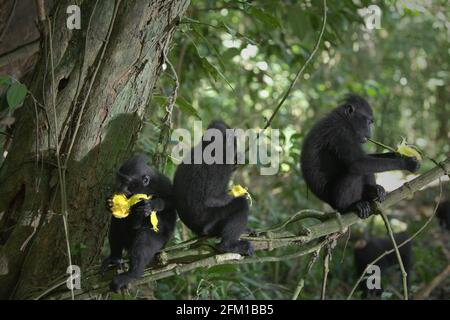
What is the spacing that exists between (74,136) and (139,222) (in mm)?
763

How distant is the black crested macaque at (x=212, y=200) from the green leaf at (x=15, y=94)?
130 cm

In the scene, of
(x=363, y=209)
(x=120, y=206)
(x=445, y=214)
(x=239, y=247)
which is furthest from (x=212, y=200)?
(x=445, y=214)

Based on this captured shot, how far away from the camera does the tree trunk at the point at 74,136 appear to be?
3.76 metres

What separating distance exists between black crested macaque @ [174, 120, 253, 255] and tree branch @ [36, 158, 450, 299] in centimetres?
11

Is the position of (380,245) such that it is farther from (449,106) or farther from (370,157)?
(449,106)

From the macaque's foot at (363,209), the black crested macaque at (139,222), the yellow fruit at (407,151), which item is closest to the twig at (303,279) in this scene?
the macaque's foot at (363,209)

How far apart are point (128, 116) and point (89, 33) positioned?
63cm

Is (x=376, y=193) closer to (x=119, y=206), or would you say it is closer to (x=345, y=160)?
(x=345, y=160)

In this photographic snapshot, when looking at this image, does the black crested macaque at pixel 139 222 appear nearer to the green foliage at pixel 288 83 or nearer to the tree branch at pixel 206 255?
the tree branch at pixel 206 255

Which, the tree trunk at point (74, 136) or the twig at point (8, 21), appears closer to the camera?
the tree trunk at point (74, 136)

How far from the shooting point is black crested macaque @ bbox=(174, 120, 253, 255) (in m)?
4.06

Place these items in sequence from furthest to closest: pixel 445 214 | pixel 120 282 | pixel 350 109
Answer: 1. pixel 445 214
2. pixel 350 109
3. pixel 120 282

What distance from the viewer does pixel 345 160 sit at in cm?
509
